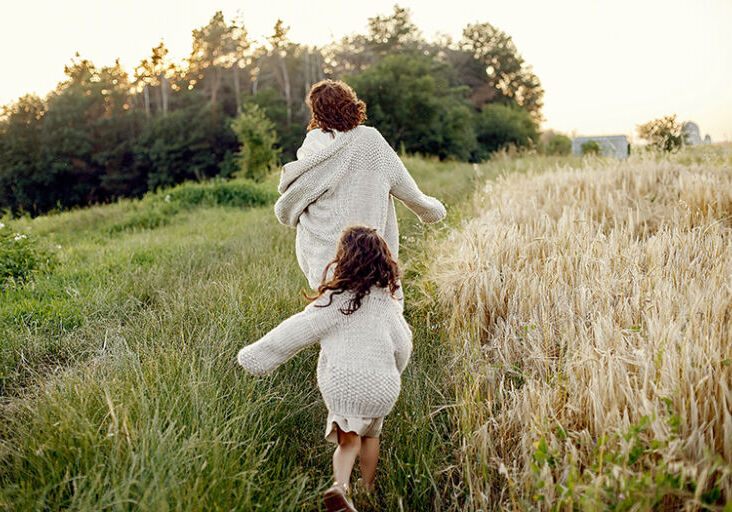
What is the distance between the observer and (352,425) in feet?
7.48

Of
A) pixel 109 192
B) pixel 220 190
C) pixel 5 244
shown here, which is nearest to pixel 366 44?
pixel 109 192

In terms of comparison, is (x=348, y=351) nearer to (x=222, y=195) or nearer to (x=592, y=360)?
(x=592, y=360)

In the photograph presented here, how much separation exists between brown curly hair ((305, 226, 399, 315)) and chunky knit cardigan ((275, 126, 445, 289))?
72 cm

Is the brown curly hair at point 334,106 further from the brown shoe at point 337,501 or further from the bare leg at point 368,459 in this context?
the brown shoe at point 337,501

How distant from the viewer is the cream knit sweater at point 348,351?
7.41 ft

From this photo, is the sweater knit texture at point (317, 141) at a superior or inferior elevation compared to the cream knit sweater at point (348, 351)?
superior

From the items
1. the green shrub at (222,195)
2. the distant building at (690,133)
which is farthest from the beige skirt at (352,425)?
the distant building at (690,133)

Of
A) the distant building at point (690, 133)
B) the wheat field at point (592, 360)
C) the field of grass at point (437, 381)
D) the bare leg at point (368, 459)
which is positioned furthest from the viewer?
the distant building at point (690, 133)

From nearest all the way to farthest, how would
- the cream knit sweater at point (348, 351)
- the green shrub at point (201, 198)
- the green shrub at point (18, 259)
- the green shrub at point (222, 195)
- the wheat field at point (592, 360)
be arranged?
the wheat field at point (592, 360) → the cream knit sweater at point (348, 351) → the green shrub at point (18, 259) → the green shrub at point (201, 198) → the green shrub at point (222, 195)

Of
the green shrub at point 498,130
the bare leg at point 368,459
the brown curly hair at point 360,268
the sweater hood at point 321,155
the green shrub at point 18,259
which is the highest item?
the green shrub at point 498,130

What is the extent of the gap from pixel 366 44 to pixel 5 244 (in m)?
40.0

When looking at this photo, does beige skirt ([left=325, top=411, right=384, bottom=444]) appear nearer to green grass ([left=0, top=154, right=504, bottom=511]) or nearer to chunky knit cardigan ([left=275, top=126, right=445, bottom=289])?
green grass ([left=0, top=154, right=504, bottom=511])

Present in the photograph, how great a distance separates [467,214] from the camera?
6.70m

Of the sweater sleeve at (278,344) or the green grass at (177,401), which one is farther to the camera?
the sweater sleeve at (278,344)
